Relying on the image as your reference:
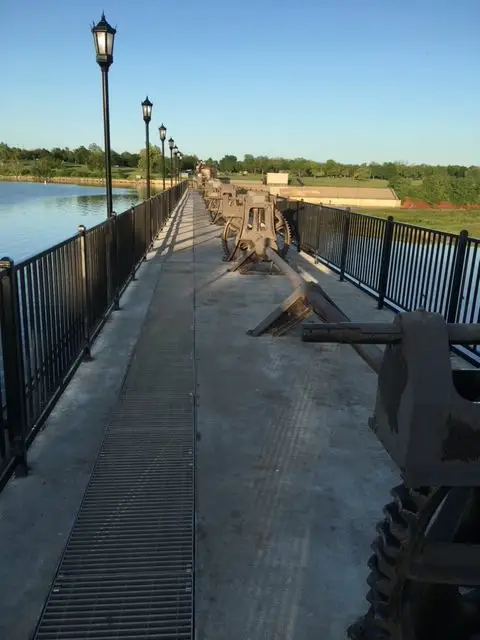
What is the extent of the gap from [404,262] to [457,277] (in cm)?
182

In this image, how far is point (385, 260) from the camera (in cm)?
866

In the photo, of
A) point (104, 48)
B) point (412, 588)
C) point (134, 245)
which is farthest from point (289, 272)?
point (412, 588)

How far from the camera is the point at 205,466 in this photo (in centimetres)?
388

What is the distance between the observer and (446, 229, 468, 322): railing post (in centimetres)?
618

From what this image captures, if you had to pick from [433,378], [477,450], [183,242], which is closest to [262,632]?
[477,450]

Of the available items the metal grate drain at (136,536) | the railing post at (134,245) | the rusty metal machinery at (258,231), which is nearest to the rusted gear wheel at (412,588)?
the metal grate drain at (136,536)

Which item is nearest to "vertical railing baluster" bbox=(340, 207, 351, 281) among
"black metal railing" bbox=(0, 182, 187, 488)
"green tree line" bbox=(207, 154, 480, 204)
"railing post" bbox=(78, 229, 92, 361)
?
"black metal railing" bbox=(0, 182, 187, 488)

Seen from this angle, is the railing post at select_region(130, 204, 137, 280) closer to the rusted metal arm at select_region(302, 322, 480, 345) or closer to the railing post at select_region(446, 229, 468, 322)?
the railing post at select_region(446, 229, 468, 322)

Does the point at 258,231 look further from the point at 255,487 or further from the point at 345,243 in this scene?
the point at 255,487

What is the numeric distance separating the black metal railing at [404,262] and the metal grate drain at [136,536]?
3377 millimetres

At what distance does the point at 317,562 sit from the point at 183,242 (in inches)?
570

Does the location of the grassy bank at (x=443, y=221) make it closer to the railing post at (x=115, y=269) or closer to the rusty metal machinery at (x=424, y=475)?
the railing post at (x=115, y=269)

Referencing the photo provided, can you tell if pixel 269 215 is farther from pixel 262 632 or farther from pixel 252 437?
pixel 262 632

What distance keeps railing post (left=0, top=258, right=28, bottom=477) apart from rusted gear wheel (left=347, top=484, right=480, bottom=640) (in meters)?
2.37
